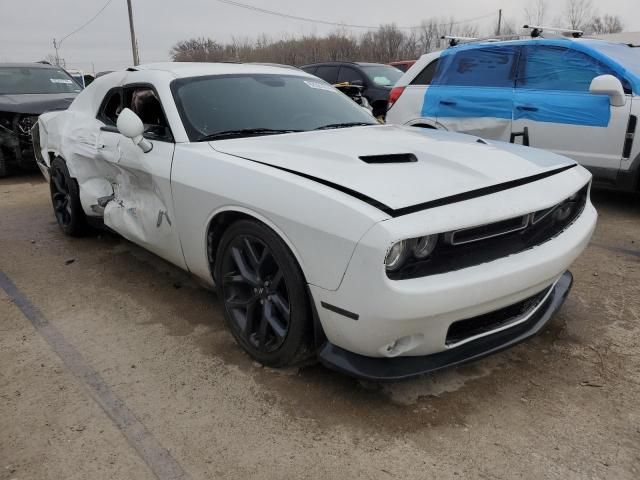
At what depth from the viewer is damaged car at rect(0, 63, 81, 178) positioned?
303 inches

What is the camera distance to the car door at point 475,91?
17.8 ft

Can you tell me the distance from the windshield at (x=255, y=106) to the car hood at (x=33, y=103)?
18.3ft

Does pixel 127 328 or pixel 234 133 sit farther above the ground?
pixel 234 133

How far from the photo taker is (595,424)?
7.25 ft

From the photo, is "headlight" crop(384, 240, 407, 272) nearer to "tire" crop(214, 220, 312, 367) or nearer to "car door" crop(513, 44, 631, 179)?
"tire" crop(214, 220, 312, 367)

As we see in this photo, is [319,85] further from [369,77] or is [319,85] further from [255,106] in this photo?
[369,77]

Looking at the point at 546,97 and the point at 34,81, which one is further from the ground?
the point at 34,81

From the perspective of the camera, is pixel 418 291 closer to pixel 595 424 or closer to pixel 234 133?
pixel 595 424

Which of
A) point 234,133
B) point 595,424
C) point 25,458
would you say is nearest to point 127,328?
point 25,458

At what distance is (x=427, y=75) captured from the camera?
612cm

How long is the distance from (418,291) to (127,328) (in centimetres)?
195

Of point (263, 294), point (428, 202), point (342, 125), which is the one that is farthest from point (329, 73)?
point (428, 202)

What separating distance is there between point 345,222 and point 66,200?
146 inches

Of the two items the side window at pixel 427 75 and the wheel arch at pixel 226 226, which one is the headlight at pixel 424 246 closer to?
the wheel arch at pixel 226 226
